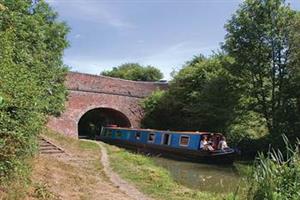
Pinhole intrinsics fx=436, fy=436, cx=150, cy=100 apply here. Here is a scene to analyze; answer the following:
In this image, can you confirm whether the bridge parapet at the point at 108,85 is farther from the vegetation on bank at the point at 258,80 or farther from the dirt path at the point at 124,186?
the dirt path at the point at 124,186

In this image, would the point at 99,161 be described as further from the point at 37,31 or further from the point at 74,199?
the point at 74,199

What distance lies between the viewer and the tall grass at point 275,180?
5215mm

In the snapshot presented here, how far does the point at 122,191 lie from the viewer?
23.9ft

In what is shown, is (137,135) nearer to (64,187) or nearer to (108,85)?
(108,85)

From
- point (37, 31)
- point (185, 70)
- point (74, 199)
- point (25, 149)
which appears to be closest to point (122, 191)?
point (74, 199)

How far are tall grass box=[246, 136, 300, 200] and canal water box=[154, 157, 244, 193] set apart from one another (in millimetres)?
3711

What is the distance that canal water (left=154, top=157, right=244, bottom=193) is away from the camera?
402 inches

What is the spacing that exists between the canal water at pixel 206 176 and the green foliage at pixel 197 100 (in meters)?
4.82

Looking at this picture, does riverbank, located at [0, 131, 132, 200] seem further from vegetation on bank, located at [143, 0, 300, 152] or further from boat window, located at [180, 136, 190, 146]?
vegetation on bank, located at [143, 0, 300, 152]

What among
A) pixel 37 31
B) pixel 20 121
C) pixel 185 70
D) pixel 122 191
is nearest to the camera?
pixel 20 121

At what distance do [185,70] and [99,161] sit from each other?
14553 millimetres

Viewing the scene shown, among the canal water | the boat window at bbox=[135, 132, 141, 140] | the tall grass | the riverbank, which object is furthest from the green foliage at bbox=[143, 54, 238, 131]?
the tall grass

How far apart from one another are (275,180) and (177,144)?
13.1m

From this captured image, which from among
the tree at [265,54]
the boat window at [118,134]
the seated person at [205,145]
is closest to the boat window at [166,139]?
the seated person at [205,145]
